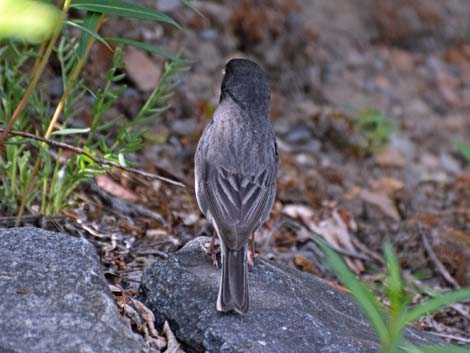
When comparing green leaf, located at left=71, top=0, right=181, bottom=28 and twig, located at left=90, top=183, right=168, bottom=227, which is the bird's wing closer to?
green leaf, located at left=71, top=0, right=181, bottom=28

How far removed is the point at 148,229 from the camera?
18.9ft

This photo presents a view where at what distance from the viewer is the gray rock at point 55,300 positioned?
135 inches

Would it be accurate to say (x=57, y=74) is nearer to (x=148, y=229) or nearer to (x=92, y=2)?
(x=148, y=229)

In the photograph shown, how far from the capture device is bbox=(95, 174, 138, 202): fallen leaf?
609 cm

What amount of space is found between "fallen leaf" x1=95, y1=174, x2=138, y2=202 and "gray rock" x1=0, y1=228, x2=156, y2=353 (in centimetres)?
193

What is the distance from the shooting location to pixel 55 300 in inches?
145

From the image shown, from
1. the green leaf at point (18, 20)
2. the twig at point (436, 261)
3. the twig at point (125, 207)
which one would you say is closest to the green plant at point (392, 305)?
the green leaf at point (18, 20)

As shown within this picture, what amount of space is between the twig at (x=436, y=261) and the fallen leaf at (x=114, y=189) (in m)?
2.25

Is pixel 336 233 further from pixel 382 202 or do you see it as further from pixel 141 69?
pixel 141 69

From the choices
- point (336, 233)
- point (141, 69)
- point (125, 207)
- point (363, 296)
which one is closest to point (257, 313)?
point (363, 296)

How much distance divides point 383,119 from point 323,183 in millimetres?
1243

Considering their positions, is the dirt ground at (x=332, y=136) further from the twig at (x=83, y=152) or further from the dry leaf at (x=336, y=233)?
the twig at (x=83, y=152)

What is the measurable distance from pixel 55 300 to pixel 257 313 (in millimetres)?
997

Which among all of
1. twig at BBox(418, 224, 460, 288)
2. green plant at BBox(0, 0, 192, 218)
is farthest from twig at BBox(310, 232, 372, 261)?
green plant at BBox(0, 0, 192, 218)
